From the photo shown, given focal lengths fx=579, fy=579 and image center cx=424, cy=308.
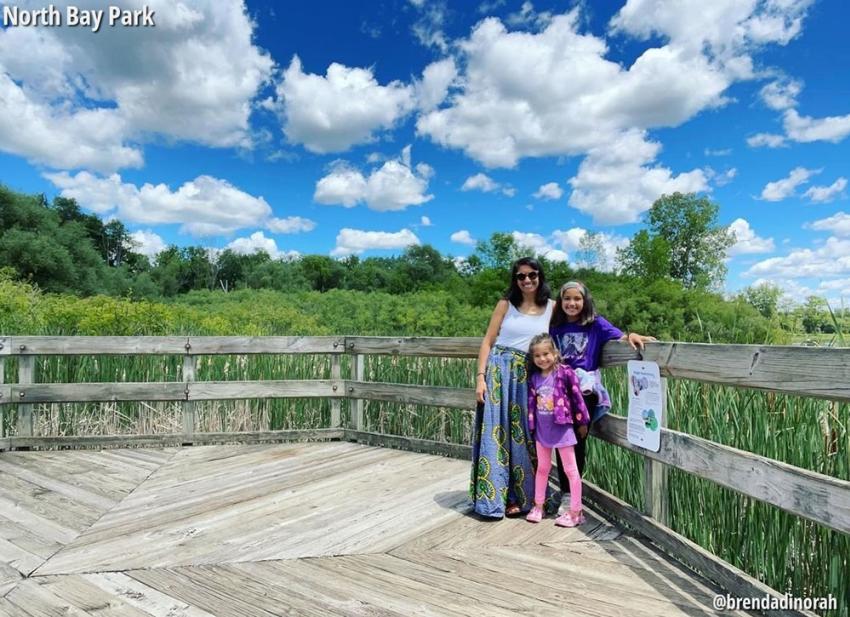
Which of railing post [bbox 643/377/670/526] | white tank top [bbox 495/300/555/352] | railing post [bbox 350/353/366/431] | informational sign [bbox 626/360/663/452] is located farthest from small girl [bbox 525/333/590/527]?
railing post [bbox 350/353/366/431]

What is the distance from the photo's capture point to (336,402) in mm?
4754

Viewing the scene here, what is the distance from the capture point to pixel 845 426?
1909 millimetres

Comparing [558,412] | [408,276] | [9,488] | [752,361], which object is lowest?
[9,488]

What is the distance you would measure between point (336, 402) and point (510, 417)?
216 centimetres

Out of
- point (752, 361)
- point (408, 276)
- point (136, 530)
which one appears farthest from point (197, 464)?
point (408, 276)

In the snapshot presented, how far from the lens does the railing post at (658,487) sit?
254 centimetres

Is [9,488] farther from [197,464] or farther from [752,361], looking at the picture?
[752,361]

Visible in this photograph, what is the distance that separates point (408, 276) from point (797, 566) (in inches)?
1746

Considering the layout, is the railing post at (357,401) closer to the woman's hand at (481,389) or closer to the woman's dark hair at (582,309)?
the woman's hand at (481,389)

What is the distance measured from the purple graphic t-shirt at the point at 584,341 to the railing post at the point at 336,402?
224 cm

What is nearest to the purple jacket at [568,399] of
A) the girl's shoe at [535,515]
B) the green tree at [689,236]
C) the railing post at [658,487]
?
the railing post at [658,487]

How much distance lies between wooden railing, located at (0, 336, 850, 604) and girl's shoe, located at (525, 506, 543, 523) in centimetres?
35

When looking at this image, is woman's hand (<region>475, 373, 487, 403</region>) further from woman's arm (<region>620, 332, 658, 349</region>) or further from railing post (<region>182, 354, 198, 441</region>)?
railing post (<region>182, 354, 198, 441</region>)

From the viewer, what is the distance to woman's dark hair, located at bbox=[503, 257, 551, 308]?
297 centimetres
